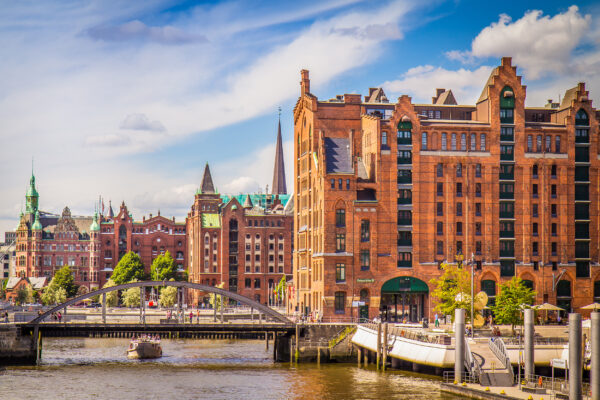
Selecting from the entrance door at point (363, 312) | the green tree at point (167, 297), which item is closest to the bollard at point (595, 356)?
the entrance door at point (363, 312)

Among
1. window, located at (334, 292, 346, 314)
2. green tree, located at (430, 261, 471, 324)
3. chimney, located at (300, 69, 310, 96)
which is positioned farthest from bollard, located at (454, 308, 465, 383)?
chimney, located at (300, 69, 310, 96)

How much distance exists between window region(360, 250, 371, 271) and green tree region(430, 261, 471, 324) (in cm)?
808

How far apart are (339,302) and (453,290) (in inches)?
637

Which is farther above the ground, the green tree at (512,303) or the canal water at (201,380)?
the green tree at (512,303)

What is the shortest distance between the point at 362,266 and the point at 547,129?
2970 cm

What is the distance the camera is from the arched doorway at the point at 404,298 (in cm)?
11538

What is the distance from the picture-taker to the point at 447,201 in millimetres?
116812

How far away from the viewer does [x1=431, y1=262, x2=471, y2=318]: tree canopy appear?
98.9 meters

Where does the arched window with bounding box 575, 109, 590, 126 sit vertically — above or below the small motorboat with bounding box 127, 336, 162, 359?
above

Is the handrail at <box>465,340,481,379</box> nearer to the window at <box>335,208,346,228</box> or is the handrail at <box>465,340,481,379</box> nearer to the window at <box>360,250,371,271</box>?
the window at <box>360,250,371,271</box>

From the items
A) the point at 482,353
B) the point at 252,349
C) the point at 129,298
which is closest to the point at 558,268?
the point at 252,349

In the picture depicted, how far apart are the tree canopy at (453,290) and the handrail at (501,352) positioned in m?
18.9

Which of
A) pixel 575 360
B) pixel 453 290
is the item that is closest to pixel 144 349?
pixel 453 290

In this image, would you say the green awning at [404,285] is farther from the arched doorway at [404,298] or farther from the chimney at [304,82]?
the chimney at [304,82]
